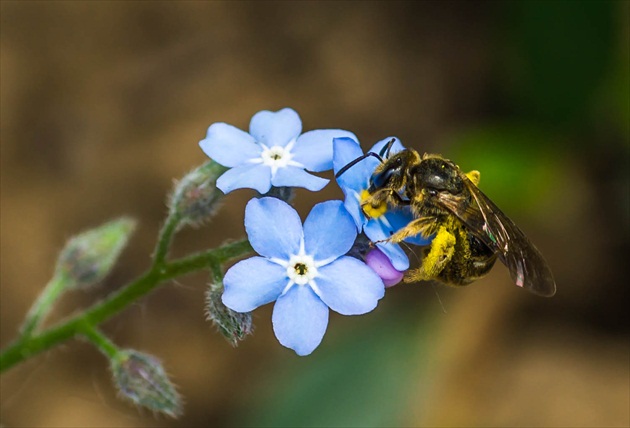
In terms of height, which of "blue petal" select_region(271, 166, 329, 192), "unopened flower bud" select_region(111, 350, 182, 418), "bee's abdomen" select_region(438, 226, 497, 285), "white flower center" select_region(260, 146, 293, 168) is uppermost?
"white flower center" select_region(260, 146, 293, 168)

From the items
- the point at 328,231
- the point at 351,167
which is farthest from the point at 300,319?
the point at 351,167

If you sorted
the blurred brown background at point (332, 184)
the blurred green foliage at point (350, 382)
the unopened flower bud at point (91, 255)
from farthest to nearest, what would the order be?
the blurred brown background at point (332, 184)
the blurred green foliage at point (350, 382)
the unopened flower bud at point (91, 255)

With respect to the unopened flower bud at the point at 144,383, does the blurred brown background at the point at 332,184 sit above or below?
above

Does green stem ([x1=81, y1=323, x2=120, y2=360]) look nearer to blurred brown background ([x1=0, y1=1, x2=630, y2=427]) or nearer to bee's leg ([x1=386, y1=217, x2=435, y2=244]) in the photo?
bee's leg ([x1=386, y1=217, x2=435, y2=244])

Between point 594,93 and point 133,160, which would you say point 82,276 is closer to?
point 133,160

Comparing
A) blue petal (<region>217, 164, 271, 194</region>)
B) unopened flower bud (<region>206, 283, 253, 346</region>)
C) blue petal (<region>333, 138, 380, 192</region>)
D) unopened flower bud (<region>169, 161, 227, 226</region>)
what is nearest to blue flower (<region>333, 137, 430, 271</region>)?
blue petal (<region>333, 138, 380, 192</region>)

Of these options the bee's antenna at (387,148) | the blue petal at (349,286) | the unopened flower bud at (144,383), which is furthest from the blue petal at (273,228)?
the unopened flower bud at (144,383)

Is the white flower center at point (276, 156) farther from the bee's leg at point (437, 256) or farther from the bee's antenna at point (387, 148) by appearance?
the bee's leg at point (437, 256)
